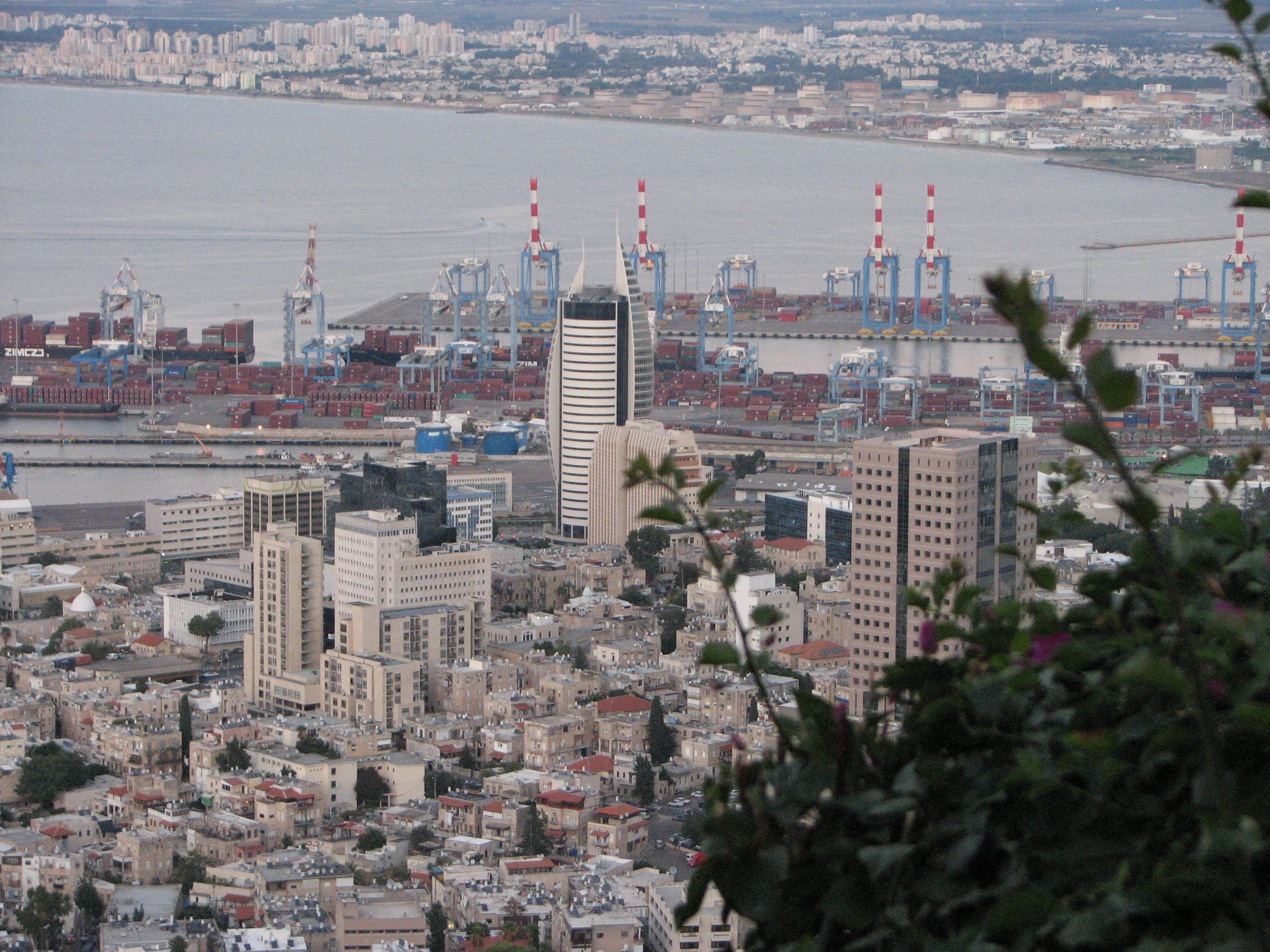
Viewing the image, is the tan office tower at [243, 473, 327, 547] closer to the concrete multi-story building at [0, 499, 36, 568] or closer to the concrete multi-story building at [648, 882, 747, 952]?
the concrete multi-story building at [0, 499, 36, 568]

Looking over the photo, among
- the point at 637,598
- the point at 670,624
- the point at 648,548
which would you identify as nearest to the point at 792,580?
the point at 637,598

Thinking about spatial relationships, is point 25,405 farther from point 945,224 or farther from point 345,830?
point 945,224

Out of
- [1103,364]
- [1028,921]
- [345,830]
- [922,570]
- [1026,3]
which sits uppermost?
[1026,3]

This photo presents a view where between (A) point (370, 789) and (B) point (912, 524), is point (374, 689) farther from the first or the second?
(B) point (912, 524)

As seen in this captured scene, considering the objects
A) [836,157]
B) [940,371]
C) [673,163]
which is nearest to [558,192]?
[673,163]

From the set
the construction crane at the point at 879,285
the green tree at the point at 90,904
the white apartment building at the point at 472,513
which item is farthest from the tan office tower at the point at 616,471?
the construction crane at the point at 879,285
